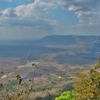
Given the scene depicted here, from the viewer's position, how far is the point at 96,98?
1627cm

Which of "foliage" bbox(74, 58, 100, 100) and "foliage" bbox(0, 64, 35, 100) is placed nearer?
"foliage" bbox(0, 64, 35, 100)

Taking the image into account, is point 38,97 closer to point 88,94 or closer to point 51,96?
point 51,96

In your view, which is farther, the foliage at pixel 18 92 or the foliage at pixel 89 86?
the foliage at pixel 89 86

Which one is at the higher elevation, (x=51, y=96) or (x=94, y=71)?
(x=94, y=71)

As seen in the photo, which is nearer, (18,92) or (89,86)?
(18,92)

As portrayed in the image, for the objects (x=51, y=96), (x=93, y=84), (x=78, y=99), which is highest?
(x=93, y=84)

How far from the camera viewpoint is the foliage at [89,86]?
16.1 meters

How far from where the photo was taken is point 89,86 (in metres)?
16.2

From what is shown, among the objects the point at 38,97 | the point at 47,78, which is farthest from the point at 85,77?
the point at 47,78

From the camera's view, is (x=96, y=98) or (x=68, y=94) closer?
(x=96, y=98)

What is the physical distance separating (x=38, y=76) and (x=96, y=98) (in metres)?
144

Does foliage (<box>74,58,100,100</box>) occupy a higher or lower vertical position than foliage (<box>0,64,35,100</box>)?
lower

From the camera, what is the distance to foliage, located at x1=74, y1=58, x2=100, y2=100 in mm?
16078

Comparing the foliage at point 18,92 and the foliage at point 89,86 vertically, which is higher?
the foliage at point 18,92
